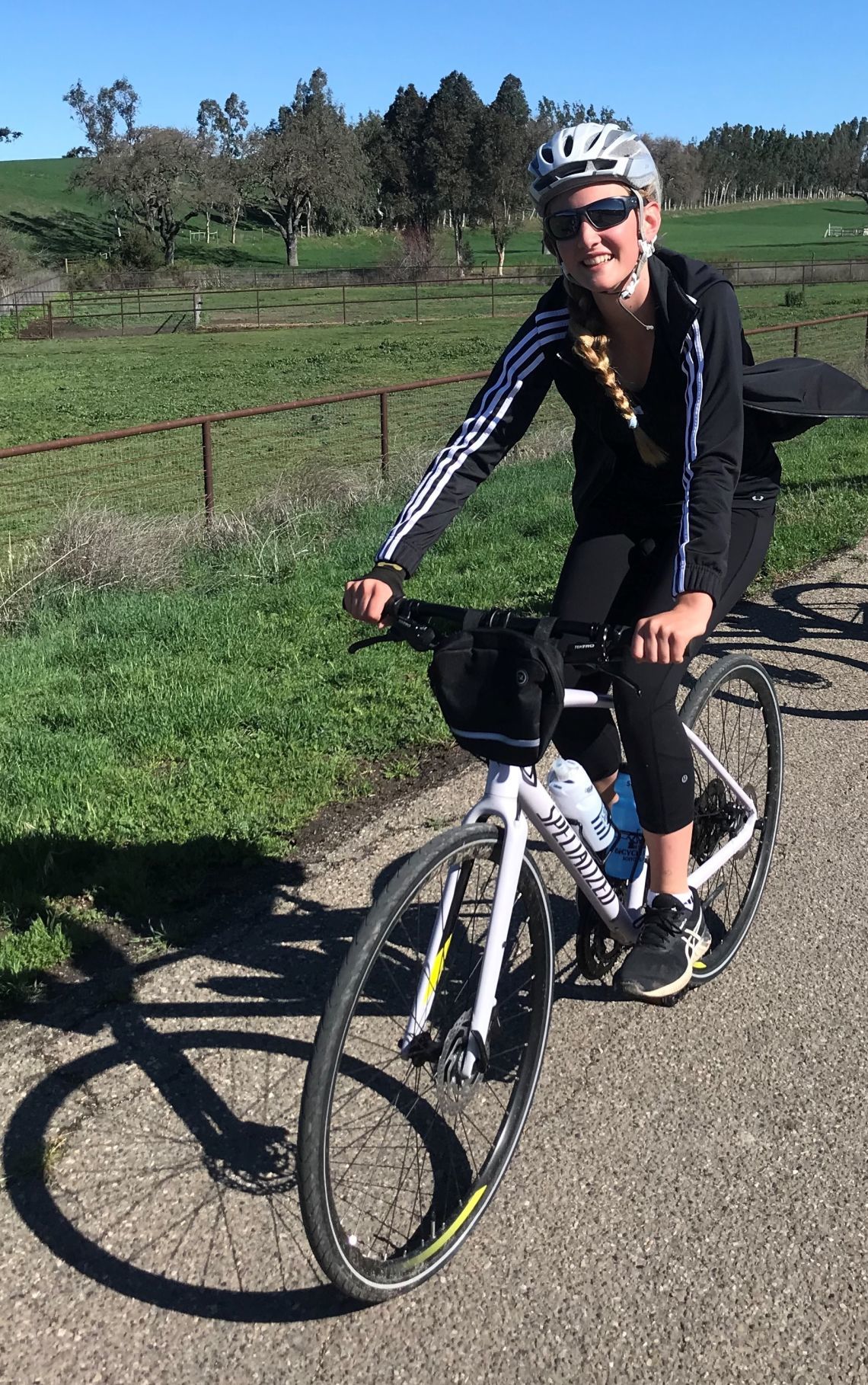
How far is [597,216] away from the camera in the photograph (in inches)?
105

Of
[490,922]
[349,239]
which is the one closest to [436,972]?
[490,922]

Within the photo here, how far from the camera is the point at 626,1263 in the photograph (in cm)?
258

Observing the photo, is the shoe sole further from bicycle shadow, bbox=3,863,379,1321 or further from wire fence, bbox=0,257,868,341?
wire fence, bbox=0,257,868,341

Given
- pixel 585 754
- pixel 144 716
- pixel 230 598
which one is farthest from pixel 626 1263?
pixel 230 598

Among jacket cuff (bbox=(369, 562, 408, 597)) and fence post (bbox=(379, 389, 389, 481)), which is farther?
fence post (bbox=(379, 389, 389, 481))

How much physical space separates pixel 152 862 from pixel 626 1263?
2.29 m

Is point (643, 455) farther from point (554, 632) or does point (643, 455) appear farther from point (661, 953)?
point (661, 953)

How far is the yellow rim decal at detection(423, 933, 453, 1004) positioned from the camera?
2.51 metres

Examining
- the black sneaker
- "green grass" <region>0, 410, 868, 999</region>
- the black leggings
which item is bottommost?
"green grass" <region>0, 410, 868, 999</region>

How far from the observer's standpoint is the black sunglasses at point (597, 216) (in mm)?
2650

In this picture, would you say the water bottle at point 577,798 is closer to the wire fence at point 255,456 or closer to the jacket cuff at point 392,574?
the jacket cuff at point 392,574

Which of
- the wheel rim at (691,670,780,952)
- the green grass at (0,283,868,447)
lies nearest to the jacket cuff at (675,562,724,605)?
the wheel rim at (691,670,780,952)

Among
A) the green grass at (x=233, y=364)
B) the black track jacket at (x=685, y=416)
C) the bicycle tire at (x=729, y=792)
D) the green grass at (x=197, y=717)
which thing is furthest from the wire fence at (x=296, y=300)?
the black track jacket at (x=685, y=416)

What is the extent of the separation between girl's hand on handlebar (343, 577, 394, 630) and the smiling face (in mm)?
840
